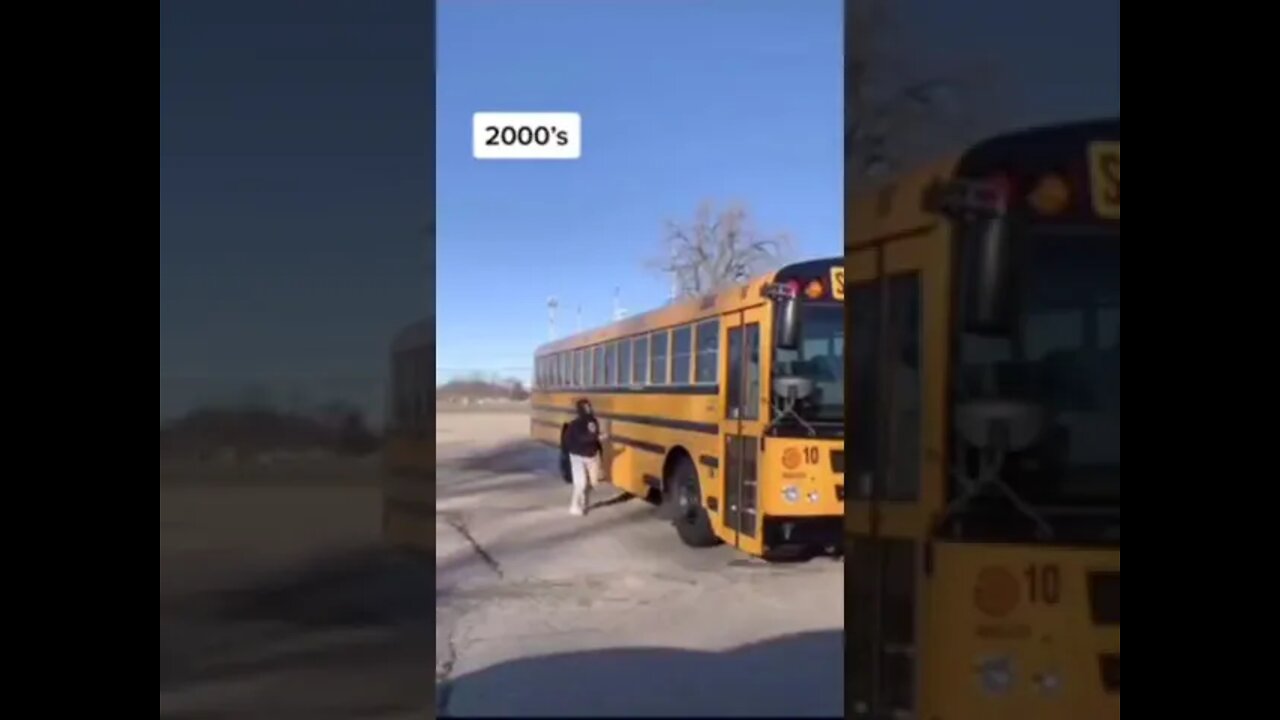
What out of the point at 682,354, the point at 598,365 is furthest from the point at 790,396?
the point at 598,365

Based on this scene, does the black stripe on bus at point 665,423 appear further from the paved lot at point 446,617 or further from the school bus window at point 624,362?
the paved lot at point 446,617

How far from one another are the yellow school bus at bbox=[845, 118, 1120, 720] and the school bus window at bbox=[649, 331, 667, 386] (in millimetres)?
5297

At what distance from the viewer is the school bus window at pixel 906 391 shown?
2.38m

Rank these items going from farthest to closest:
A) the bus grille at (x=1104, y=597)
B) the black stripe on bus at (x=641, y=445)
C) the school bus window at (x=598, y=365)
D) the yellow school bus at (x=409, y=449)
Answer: the school bus window at (x=598, y=365), the black stripe on bus at (x=641, y=445), the yellow school bus at (x=409, y=449), the bus grille at (x=1104, y=597)

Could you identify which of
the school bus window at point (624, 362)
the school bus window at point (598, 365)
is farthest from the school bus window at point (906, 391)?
the school bus window at point (598, 365)

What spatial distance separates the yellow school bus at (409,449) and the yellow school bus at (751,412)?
2.82 meters

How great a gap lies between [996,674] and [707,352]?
15.7 ft

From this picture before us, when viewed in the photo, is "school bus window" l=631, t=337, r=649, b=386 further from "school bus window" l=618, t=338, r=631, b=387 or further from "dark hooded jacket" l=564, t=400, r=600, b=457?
"dark hooded jacket" l=564, t=400, r=600, b=457

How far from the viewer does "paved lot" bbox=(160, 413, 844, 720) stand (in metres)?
2.65

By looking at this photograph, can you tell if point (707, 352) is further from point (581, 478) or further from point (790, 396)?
point (581, 478)

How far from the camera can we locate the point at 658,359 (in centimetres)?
785

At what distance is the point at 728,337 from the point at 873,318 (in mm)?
4170
